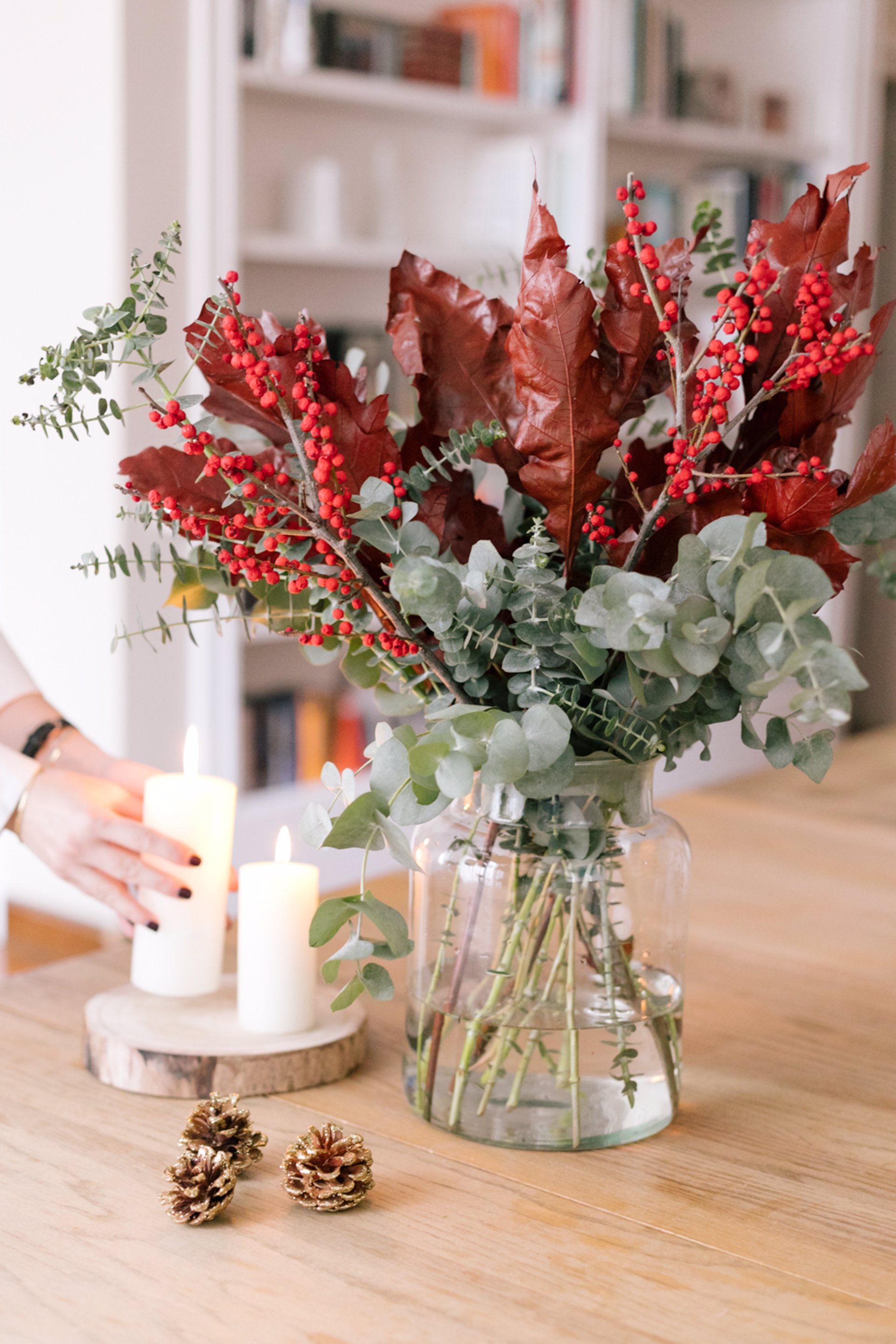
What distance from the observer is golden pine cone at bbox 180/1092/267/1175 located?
712 millimetres

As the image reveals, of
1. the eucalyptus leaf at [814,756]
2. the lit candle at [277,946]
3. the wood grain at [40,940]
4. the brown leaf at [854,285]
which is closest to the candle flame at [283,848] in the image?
the lit candle at [277,946]

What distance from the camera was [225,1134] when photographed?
71cm

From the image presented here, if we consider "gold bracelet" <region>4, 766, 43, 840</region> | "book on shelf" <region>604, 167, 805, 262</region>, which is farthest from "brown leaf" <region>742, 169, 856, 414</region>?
"book on shelf" <region>604, 167, 805, 262</region>

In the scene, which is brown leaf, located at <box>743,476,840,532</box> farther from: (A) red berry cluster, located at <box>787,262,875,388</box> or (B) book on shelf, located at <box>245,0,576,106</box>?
(B) book on shelf, located at <box>245,0,576,106</box>

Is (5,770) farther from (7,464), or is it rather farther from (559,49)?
(559,49)

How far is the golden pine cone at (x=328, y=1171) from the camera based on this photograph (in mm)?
681

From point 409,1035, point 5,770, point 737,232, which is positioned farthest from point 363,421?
point 737,232

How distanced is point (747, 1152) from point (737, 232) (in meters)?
3.82

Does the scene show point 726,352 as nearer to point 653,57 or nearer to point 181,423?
point 181,423

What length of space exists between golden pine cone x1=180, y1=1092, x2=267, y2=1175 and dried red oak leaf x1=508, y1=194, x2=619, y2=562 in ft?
1.07

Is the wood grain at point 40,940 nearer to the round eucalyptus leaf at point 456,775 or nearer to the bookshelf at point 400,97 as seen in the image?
the bookshelf at point 400,97

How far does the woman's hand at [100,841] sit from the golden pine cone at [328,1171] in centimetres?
20

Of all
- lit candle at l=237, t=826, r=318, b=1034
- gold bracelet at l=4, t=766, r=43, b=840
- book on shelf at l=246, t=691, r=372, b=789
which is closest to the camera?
lit candle at l=237, t=826, r=318, b=1034

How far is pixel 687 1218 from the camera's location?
69 cm
